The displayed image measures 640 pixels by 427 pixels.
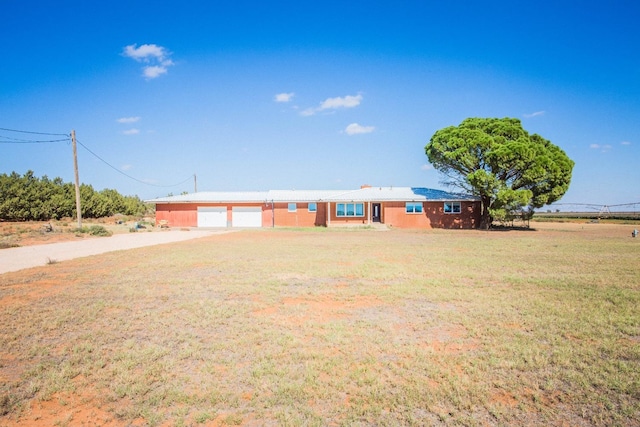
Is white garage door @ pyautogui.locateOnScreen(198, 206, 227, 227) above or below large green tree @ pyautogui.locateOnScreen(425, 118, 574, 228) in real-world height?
below

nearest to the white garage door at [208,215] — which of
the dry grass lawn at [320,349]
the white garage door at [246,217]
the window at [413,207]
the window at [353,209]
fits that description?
the white garage door at [246,217]

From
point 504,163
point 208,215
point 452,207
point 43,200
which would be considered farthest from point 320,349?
point 43,200

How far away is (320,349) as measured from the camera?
17.6 feet

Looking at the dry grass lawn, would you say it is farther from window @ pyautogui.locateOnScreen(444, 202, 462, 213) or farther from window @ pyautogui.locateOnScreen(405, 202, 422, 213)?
window @ pyautogui.locateOnScreen(444, 202, 462, 213)

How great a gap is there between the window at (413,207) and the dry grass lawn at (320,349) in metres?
23.5

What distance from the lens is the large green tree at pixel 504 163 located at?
1104 inches

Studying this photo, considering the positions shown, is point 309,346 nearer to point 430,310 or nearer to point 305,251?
point 430,310

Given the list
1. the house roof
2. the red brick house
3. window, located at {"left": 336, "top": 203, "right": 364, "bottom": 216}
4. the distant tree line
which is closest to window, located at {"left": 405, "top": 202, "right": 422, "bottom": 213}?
the red brick house

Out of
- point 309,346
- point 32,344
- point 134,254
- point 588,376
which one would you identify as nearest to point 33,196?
point 134,254

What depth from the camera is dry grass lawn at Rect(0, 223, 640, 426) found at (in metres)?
3.86

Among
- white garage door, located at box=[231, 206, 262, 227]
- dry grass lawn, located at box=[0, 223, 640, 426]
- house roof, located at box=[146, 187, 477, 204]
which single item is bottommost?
dry grass lawn, located at box=[0, 223, 640, 426]

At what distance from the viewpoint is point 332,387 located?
14.0ft

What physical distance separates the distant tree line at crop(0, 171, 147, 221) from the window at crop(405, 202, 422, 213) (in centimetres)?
4000

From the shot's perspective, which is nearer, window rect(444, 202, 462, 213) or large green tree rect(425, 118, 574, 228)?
large green tree rect(425, 118, 574, 228)
